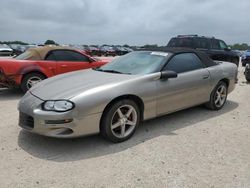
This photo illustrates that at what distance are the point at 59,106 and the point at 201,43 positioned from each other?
11616 millimetres

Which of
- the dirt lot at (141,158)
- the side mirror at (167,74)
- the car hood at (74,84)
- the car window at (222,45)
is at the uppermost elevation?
the car window at (222,45)

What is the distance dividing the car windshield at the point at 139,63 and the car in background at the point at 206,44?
29.2ft

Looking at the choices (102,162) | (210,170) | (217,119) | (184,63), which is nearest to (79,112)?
(102,162)

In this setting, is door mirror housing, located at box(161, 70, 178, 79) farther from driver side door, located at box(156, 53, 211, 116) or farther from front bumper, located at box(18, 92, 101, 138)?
front bumper, located at box(18, 92, 101, 138)

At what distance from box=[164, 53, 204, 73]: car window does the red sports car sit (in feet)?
11.9

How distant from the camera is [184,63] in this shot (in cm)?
566

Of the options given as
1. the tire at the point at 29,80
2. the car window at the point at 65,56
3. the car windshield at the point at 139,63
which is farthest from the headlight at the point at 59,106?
the car window at the point at 65,56

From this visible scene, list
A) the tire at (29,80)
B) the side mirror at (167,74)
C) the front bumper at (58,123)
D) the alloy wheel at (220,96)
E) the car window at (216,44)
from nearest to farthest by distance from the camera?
the front bumper at (58,123) → the side mirror at (167,74) → the alloy wheel at (220,96) → the tire at (29,80) → the car window at (216,44)

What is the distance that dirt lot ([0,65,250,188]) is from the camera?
342 cm

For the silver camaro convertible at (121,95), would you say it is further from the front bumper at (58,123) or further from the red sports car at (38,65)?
the red sports car at (38,65)

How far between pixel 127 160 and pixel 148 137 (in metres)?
0.92

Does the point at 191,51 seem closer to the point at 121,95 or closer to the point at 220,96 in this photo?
the point at 220,96

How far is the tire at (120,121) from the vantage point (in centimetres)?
431

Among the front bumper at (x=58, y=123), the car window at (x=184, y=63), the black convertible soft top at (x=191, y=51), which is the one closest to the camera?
the front bumper at (x=58, y=123)
